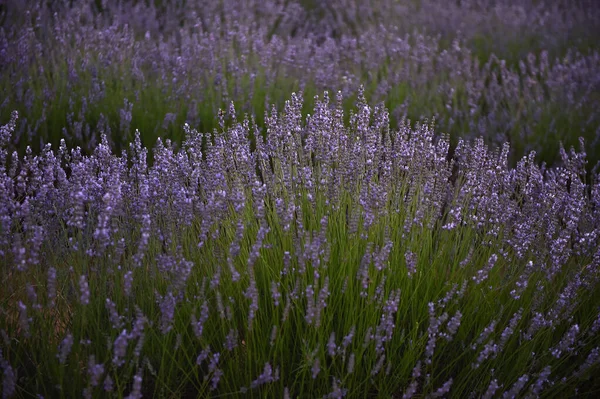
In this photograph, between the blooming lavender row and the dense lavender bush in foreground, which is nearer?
the dense lavender bush in foreground

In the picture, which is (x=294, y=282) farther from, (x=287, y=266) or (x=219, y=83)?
(x=219, y=83)

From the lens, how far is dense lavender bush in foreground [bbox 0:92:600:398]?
1.97 m

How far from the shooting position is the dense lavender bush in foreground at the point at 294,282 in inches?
77.6

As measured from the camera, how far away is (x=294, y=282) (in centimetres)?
228

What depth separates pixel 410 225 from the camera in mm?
2363

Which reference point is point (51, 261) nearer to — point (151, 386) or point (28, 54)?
point (151, 386)

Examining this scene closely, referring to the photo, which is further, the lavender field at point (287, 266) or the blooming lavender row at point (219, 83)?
the blooming lavender row at point (219, 83)

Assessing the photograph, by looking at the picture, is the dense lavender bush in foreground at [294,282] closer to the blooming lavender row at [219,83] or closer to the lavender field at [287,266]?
the lavender field at [287,266]

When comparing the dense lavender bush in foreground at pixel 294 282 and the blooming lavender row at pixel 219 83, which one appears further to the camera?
the blooming lavender row at pixel 219 83

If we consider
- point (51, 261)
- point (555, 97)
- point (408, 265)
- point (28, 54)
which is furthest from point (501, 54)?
point (51, 261)

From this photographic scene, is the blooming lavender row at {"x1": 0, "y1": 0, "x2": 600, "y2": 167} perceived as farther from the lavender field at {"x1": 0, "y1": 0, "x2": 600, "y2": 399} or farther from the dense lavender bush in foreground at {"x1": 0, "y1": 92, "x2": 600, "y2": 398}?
the dense lavender bush in foreground at {"x1": 0, "y1": 92, "x2": 600, "y2": 398}

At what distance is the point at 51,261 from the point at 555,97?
13.9ft

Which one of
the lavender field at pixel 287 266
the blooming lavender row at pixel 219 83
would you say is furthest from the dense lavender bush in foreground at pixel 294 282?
the blooming lavender row at pixel 219 83

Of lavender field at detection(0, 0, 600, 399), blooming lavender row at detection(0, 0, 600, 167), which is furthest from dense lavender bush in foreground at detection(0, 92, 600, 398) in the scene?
blooming lavender row at detection(0, 0, 600, 167)
